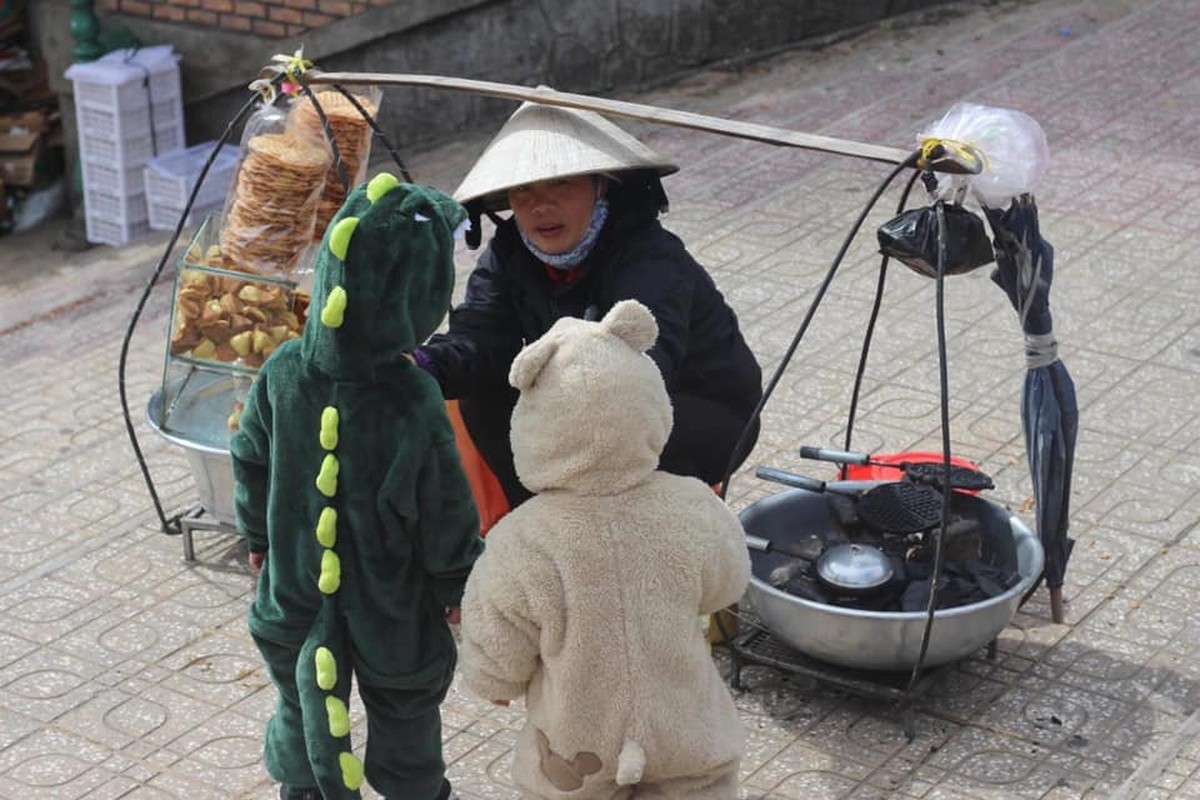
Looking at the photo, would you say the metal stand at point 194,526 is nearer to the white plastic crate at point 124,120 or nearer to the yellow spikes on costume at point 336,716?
the yellow spikes on costume at point 336,716

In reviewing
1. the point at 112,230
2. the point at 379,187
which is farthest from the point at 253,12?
the point at 379,187

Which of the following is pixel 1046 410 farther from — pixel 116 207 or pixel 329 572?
pixel 116 207

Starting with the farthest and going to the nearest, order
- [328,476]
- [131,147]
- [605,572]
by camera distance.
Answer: [131,147] → [328,476] → [605,572]

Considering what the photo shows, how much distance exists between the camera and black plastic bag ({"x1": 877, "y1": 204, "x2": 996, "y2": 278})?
388 centimetres

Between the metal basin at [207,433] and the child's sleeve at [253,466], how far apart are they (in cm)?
109

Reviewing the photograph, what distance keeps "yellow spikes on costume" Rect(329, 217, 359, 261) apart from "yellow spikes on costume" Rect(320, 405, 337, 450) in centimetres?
30

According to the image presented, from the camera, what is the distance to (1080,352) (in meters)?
6.06

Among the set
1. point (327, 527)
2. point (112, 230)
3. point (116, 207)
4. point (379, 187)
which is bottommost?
point (112, 230)

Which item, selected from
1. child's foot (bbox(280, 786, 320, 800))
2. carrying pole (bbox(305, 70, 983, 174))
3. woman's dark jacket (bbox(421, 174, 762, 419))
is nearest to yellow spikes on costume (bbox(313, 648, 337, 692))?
child's foot (bbox(280, 786, 320, 800))

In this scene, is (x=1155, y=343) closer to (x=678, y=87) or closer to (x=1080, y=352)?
(x=1080, y=352)

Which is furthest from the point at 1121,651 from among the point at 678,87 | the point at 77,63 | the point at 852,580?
the point at 77,63

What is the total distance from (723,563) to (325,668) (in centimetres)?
83

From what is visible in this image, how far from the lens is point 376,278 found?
327 cm

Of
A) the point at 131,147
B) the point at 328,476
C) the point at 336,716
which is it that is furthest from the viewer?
the point at 131,147
